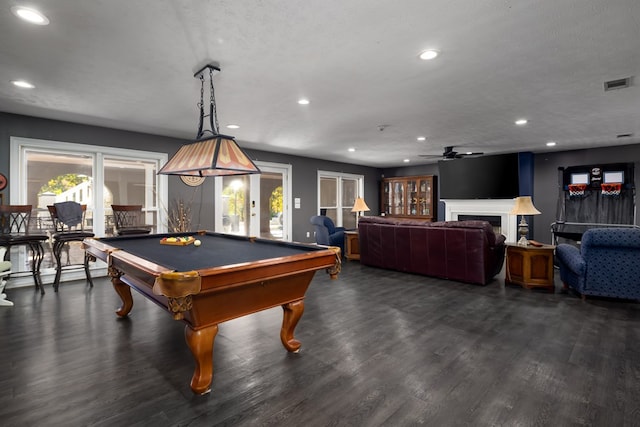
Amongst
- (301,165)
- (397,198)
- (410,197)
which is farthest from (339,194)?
(410,197)

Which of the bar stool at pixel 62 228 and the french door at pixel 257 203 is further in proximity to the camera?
the french door at pixel 257 203

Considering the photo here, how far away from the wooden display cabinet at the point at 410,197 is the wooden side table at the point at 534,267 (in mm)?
4973

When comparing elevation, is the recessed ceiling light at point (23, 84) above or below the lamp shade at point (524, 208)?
above

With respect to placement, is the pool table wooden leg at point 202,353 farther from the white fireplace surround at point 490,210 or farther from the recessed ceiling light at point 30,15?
the white fireplace surround at point 490,210

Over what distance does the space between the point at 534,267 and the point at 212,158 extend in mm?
4104

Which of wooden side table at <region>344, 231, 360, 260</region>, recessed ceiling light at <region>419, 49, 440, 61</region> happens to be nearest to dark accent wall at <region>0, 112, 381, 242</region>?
wooden side table at <region>344, 231, 360, 260</region>

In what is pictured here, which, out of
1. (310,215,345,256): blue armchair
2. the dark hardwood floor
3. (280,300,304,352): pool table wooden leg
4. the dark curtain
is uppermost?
the dark curtain

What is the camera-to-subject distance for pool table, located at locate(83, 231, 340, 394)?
1671 millimetres

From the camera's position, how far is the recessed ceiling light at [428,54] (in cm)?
254

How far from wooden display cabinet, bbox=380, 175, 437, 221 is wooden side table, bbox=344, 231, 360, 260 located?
12.8 ft

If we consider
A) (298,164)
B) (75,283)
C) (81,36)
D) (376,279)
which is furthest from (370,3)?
(298,164)

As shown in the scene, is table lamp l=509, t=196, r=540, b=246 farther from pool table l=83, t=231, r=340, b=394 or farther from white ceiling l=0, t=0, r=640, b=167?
pool table l=83, t=231, r=340, b=394

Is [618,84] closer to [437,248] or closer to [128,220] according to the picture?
[437,248]

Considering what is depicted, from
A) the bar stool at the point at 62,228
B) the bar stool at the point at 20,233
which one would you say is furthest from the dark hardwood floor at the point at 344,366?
the bar stool at the point at 62,228
